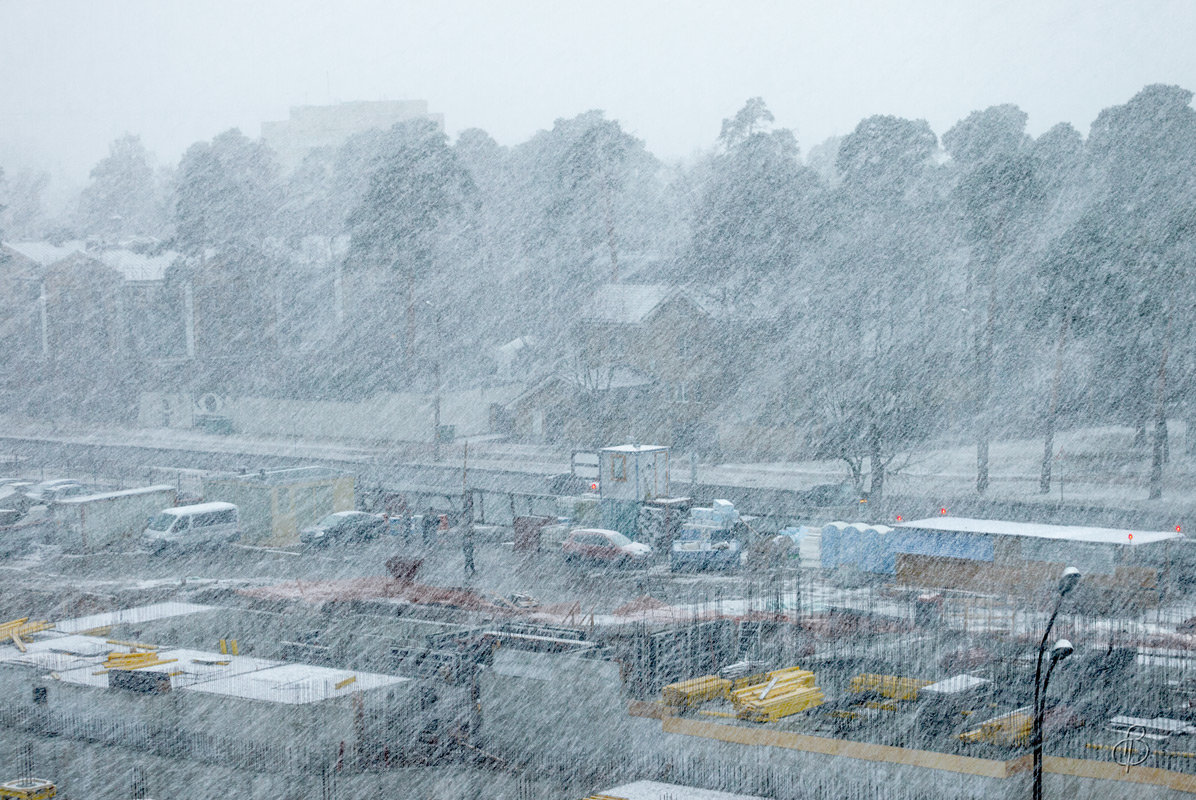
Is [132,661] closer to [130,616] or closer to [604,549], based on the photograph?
[130,616]

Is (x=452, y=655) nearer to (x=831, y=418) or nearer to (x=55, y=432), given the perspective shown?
(x=831, y=418)

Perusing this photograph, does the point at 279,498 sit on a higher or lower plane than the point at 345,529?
higher

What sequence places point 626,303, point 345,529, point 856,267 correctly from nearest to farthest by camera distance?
point 345,529 → point 856,267 → point 626,303

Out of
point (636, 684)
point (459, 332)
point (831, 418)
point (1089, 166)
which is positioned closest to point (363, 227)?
point (459, 332)

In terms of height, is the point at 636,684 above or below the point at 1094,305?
below

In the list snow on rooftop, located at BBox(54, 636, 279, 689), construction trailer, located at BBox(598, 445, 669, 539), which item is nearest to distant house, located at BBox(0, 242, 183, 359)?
construction trailer, located at BBox(598, 445, 669, 539)

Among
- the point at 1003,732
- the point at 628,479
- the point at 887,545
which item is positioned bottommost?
the point at 1003,732

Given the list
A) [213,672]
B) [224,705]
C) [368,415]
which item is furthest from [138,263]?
[224,705]

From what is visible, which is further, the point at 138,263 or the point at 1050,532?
the point at 138,263
